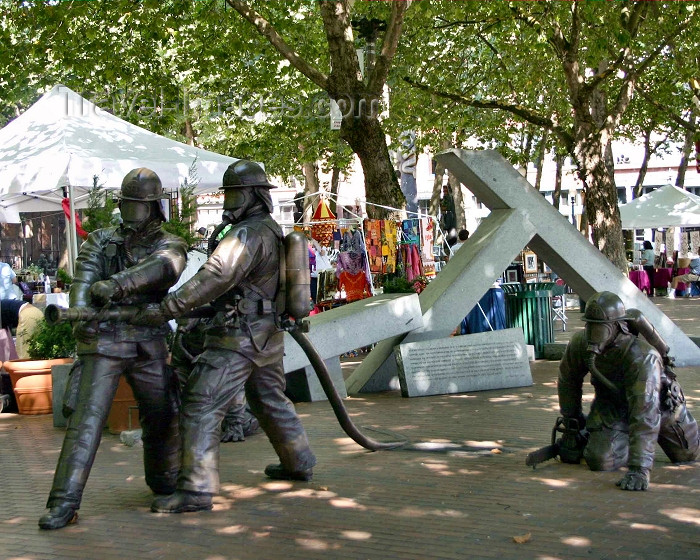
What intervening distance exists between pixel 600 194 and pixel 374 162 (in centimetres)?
467

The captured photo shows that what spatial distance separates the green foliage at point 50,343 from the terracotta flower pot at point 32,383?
124 millimetres

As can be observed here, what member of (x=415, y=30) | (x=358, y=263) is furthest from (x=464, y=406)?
(x=415, y=30)

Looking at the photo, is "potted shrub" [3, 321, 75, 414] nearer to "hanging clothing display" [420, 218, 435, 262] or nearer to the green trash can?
the green trash can

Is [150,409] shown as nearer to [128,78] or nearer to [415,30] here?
[128,78]

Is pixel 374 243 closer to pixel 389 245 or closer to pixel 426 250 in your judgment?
pixel 389 245

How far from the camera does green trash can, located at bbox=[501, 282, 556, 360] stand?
14.2 m

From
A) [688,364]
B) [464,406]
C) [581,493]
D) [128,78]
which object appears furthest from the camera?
[128,78]

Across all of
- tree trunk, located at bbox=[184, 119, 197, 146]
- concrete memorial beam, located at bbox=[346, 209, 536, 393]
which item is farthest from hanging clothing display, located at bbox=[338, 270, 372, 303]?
tree trunk, located at bbox=[184, 119, 197, 146]

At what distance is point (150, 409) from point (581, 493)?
8.87 ft

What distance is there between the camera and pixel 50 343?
35.1ft

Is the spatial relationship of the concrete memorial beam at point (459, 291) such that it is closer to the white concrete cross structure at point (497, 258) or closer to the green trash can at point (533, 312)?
the white concrete cross structure at point (497, 258)

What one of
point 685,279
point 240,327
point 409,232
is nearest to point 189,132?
point 685,279

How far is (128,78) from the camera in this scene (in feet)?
61.5

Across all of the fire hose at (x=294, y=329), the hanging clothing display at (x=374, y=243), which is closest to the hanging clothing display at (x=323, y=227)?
the hanging clothing display at (x=374, y=243)
